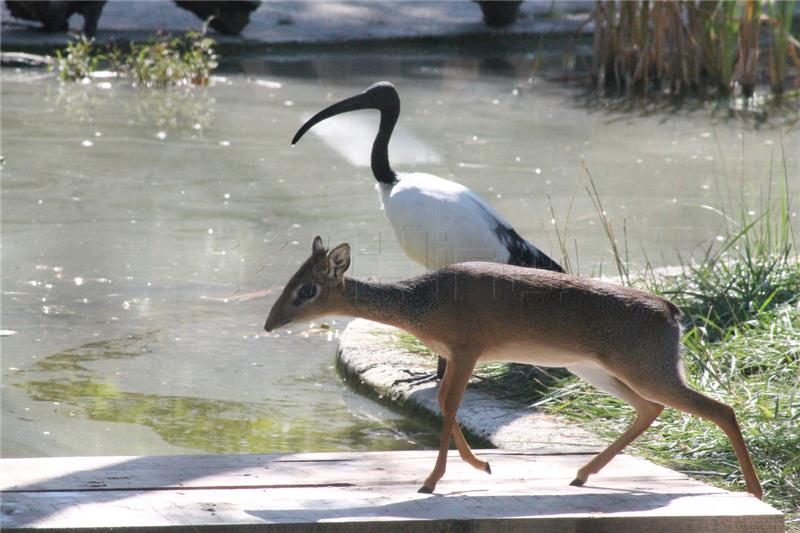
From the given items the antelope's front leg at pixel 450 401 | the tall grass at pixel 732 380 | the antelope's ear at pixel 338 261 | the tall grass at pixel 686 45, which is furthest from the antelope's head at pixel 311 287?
the tall grass at pixel 686 45

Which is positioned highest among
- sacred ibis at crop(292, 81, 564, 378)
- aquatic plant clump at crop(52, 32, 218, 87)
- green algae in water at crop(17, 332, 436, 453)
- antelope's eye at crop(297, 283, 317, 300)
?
antelope's eye at crop(297, 283, 317, 300)

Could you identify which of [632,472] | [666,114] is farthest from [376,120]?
[632,472]

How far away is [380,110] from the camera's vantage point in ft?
20.2

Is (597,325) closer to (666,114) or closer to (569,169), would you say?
(569,169)

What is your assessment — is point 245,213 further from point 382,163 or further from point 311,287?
point 311,287

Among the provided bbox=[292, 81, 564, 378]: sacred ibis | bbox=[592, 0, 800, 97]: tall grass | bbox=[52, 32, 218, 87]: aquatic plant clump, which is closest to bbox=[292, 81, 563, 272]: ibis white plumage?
bbox=[292, 81, 564, 378]: sacred ibis

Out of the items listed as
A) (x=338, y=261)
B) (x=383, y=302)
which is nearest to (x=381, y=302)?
(x=383, y=302)

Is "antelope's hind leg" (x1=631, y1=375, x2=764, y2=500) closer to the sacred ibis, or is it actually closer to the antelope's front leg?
the antelope's front leg

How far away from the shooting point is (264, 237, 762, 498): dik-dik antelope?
3.26 metres

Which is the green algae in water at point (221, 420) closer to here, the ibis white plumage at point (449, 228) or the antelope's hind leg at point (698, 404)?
the ibis white plumage at point (449, 228)

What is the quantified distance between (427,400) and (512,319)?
1953 millimetres

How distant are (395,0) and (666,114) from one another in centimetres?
755

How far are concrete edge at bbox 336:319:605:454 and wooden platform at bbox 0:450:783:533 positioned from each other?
19.1 inches

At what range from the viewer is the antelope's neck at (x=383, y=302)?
3342 mm
